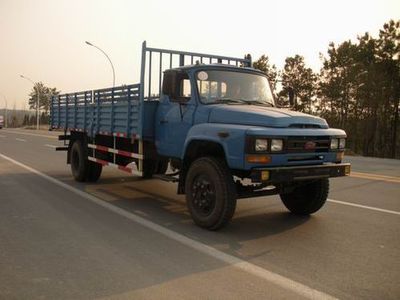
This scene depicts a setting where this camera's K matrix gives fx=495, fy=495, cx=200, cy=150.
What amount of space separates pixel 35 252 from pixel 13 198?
3734 millimetres

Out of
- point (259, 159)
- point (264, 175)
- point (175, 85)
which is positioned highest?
point (175, 85)

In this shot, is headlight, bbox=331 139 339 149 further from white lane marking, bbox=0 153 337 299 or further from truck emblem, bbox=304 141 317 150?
white lane marking, bbox=0 153 337 299

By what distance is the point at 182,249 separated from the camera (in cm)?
586

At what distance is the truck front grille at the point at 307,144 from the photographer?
6.60 metres

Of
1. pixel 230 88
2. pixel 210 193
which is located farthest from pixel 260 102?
pixel 210 193

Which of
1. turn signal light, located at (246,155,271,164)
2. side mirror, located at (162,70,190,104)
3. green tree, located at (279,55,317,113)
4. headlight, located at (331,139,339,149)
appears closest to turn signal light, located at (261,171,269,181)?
turn signal light, located at (246,155,271,164)

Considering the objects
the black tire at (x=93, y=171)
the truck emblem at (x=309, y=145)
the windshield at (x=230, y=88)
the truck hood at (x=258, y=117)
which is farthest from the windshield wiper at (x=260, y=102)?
the black tire at (x=93, y=171)

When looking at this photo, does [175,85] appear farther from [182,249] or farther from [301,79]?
[301,79]

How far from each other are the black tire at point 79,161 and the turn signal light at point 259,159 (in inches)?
232

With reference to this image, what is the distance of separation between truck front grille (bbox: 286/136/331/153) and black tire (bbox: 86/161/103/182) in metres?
5.93

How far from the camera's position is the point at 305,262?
541 centimetres

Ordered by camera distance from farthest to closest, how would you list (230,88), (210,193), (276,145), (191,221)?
(230,88)
(191,221)
(210,193)
(276,145)

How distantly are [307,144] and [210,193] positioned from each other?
1.50m

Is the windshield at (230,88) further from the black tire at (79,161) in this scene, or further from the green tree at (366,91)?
the green tree at (366,91)
